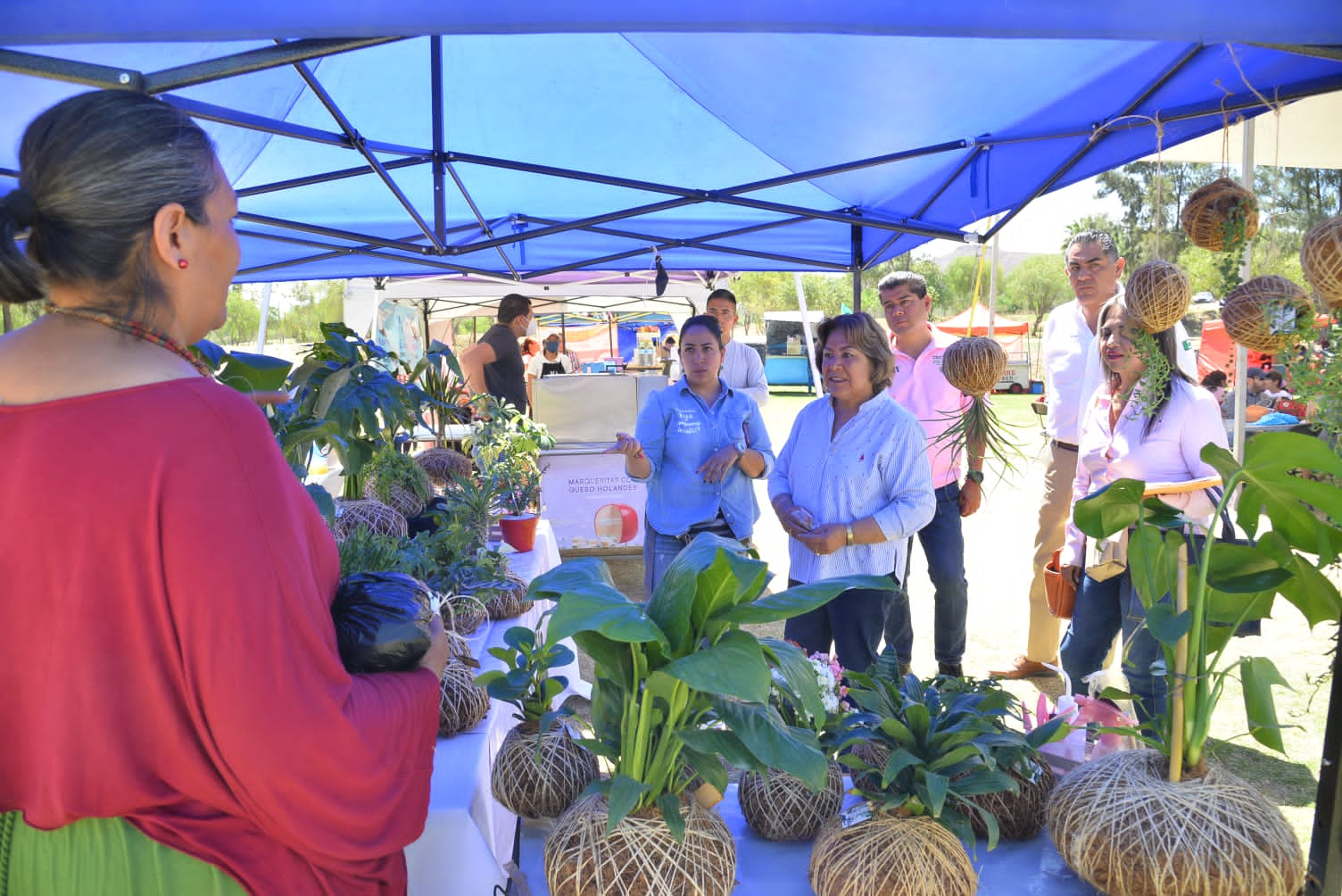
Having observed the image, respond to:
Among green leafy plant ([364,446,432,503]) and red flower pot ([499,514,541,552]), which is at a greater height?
green leafy plant ([364,446,432,503])

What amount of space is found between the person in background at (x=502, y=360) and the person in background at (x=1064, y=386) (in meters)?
3.66

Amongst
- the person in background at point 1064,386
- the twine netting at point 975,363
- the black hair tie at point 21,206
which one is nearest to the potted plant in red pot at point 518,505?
the person in background at point 1064,386

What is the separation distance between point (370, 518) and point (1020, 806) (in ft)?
7.21

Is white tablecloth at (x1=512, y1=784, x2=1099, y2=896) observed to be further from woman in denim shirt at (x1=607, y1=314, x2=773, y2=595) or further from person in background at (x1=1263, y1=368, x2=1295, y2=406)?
woman in denim shirt at (x1=607, y1=314, x2=773, y2=595)

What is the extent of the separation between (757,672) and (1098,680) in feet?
3.75

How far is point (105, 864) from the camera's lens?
105 cm

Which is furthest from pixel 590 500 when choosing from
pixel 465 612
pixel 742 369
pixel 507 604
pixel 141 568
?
pixel 141 568

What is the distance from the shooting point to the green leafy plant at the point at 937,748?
53.7 inches

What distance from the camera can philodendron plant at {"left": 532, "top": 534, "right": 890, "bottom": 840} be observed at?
1136 mm

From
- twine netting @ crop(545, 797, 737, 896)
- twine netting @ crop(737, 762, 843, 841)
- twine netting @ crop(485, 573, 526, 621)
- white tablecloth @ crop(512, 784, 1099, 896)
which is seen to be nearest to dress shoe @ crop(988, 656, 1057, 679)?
twine netting @ crop(485, 573, 526, 621)

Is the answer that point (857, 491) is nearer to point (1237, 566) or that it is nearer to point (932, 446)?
point (932, 446)

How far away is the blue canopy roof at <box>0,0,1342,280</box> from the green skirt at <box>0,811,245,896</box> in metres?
1.01

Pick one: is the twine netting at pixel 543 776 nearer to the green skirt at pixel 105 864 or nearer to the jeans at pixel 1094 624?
the green skirt at pixel 105 864

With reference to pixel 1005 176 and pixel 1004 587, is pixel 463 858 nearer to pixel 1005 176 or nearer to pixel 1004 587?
pixel 1005 176
